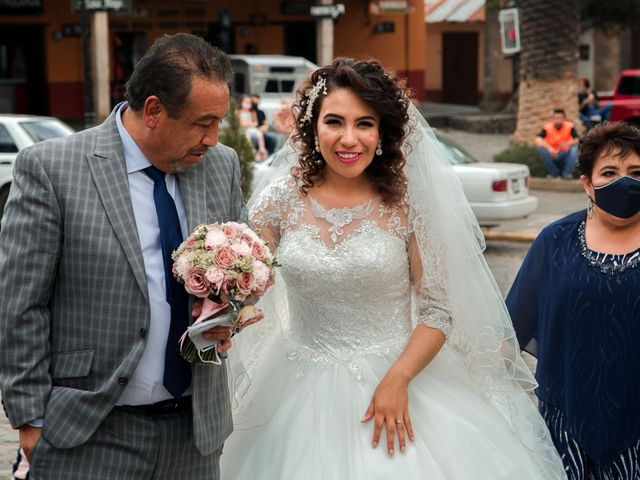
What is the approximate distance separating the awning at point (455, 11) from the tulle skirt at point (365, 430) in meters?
35.8

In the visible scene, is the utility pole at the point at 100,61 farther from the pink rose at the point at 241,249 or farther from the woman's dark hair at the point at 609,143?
the pink rose at the point at 241,249

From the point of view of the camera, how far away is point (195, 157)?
3303 mm

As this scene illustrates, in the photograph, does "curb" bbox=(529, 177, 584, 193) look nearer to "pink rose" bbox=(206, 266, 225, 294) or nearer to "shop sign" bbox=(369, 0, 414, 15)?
"shop sign" bbox=(369, 0, 414, 15)

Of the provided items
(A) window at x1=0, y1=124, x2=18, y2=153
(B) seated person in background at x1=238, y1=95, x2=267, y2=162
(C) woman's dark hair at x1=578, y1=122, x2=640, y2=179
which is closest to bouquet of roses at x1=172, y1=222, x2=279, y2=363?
(C) woman's dark hair at x1=578, y1=122, x2=640, y2=179

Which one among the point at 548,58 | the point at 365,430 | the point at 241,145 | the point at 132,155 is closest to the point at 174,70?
the point at 132,155

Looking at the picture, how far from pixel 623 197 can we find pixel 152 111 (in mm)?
1888

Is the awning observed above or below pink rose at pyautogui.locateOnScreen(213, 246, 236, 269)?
above

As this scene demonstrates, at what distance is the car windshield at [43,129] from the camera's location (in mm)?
14461

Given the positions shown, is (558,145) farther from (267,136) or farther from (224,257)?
(224,257)

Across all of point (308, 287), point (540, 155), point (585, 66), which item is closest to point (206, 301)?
point (308, 287)

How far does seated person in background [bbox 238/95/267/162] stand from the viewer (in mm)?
17750

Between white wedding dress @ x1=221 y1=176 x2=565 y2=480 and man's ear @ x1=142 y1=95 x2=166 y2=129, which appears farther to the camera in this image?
white wedding dress @ x1=221 y1=176 x2=565 y2=480

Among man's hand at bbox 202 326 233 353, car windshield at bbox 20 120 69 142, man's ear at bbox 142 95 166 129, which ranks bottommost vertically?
car windshield at bbox 20 120 69 142

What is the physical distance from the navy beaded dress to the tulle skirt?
18cm
